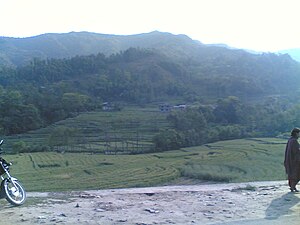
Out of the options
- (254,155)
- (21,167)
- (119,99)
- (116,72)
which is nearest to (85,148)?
(21,167)

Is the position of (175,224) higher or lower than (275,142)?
higher

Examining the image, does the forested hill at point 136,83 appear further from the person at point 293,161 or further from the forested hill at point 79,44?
the person at point 293,161

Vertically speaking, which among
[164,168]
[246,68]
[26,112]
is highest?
[246,68]

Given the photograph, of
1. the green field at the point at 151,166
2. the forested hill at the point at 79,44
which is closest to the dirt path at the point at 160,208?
the green field at the point at 151,166

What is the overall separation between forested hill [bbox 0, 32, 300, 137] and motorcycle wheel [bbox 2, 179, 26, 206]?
51332 mm

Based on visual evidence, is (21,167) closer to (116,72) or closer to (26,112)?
(26,112)

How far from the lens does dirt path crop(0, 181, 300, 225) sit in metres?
6.35

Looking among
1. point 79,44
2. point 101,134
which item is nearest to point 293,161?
point 101,134

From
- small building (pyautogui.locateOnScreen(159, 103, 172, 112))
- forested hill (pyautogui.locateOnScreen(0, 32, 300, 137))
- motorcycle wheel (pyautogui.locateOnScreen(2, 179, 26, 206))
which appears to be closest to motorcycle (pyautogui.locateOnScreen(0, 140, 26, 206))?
motorcycle wheel (pyautogui.locateOnScreen(2, 179, 26, 206))

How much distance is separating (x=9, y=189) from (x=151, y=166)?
111ft

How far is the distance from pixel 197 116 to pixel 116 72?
1483 inches

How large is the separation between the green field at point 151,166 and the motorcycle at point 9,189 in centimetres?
2073

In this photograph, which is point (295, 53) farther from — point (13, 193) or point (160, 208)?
point (13, 193)

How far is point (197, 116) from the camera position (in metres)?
60.7
